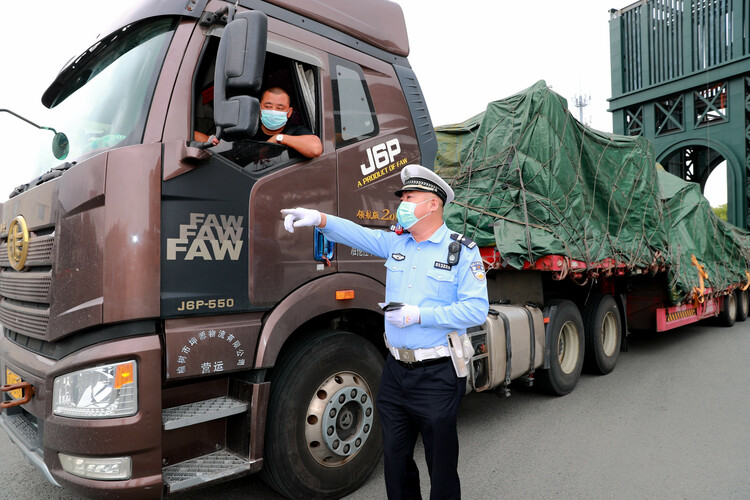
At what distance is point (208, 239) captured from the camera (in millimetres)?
2408

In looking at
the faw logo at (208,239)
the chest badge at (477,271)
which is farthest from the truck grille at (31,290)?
the chest badge at (477,271)

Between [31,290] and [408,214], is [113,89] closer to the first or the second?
[31,290]

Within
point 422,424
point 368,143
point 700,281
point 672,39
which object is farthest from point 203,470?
point 672,39

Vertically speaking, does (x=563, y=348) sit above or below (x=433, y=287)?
below

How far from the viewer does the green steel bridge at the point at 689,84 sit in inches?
773

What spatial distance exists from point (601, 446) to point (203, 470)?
10.0 ft

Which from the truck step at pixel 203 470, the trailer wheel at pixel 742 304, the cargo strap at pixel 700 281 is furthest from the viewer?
the trailer wheel at pixel 742 304

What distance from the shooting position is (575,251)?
4.94 meters

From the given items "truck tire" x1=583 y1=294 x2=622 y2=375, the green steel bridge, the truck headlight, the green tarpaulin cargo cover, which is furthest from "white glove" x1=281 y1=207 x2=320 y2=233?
the green steel bridge

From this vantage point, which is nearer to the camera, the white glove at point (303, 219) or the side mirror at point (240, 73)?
the side mirror at point (240, 73)

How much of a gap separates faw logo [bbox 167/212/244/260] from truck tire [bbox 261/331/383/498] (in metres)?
0.73

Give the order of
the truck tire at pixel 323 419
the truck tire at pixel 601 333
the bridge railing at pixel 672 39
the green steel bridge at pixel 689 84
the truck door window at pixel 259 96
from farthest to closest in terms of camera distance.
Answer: the bridge railing at pixel 672 39, the green steel bridge at pixel 689 84, the truck tire at pixel 601 333, the truck tire at pixel 323 419, the truck door window at pixel 259 96

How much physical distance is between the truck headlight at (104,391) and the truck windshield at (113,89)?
1.04 metres

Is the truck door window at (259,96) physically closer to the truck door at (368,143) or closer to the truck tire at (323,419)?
the truck door at (368,143)
